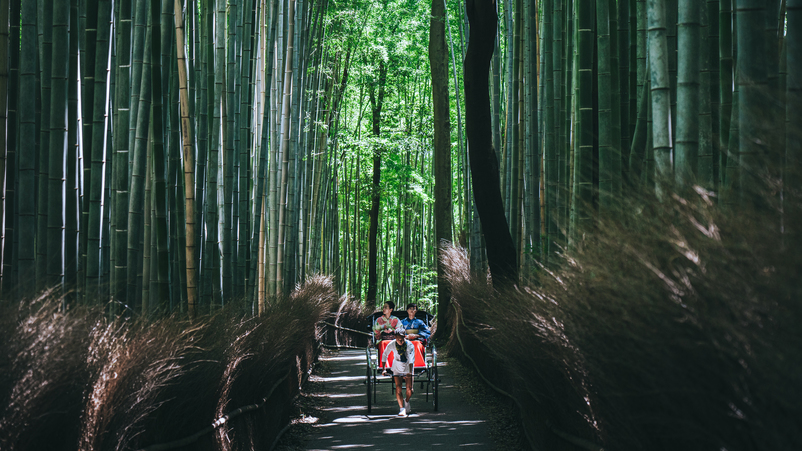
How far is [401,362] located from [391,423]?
2.29ft

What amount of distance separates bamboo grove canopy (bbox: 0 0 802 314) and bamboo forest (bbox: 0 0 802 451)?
0.02 m

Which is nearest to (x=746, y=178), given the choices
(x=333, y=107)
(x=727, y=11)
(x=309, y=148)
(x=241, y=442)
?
(x=727, y=11)

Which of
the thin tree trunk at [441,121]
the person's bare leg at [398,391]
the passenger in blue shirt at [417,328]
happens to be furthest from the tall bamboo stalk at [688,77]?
the thin tree trunk at [441,121]

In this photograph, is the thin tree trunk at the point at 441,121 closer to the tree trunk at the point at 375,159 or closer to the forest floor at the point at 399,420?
the tree trunk at the point at 375,159

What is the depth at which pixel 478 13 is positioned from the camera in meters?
7.36

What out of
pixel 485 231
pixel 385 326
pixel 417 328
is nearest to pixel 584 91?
pixel 485 231

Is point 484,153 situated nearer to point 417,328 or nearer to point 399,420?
point 417,328

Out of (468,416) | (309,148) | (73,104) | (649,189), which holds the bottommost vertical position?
(468,416)

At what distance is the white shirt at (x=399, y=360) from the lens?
6.82 m

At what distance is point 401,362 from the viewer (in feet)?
22.6

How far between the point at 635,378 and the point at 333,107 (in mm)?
13698

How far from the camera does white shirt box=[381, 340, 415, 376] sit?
6.82 meters

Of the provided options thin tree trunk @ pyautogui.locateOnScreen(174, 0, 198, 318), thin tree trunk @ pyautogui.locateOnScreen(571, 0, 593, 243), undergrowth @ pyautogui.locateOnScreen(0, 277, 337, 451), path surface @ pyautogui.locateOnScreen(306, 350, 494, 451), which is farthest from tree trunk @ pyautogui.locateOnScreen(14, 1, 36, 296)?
thin tree trunk @ pyautogui.locateOnScreen(571, 0, 593, 243)

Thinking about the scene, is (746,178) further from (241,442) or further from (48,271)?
(241,442)
